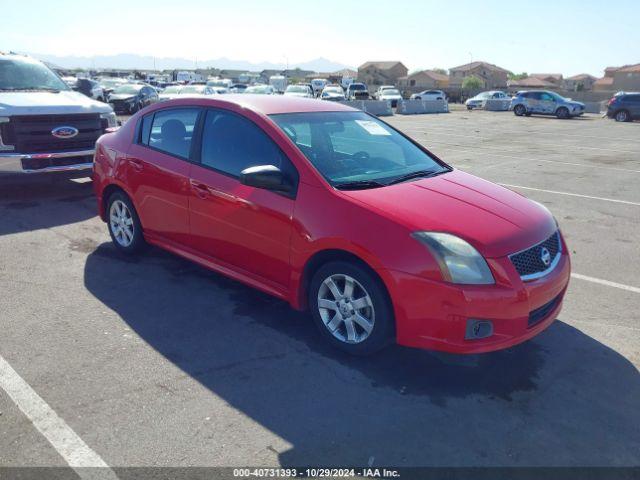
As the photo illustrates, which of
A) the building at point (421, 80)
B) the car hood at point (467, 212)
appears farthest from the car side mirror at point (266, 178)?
the building at point (421, 80)

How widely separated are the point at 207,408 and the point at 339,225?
1.42 meters

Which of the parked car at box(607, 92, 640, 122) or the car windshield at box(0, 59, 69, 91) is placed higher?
the car windshield at box(0, 59, 69, 91)

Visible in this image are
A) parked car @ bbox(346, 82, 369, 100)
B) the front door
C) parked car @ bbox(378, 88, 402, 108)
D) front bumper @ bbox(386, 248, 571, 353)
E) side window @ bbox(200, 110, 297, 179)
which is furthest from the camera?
parked car @ bbox(346, 82, 369, 100)

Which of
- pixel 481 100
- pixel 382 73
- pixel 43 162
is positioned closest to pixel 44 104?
pixel 43 162

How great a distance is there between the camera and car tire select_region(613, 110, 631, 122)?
31.7m

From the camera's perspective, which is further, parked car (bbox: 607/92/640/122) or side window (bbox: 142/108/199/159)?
parked car (bbox: 607/92/640/122)

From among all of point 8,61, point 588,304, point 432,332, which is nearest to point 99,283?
point 432,332

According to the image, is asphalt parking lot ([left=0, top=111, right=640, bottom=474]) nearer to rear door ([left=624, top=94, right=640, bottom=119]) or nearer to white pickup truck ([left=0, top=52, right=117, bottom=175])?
white pickup truck ([left=0, top=52, right=117, bottom=175])

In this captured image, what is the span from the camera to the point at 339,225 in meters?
3.63

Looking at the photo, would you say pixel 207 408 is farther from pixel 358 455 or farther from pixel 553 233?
pixel 553 233

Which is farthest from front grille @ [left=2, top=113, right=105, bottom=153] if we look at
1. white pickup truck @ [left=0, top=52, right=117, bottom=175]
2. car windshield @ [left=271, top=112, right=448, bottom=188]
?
car windshield @ [left=271, top=112, right=448, bottom=188]

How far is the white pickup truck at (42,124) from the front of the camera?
7.45m

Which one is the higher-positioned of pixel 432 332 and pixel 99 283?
pixel 432 332

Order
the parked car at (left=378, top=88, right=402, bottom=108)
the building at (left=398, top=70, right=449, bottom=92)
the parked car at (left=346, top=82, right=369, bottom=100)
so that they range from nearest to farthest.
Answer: the parked car at (left=378, top=88, right=402, bottom=108)
the parked car at (left=346, top=82, right=369, bottom=100)
the building at (left=398, top=70, right=449, bottom=92)
